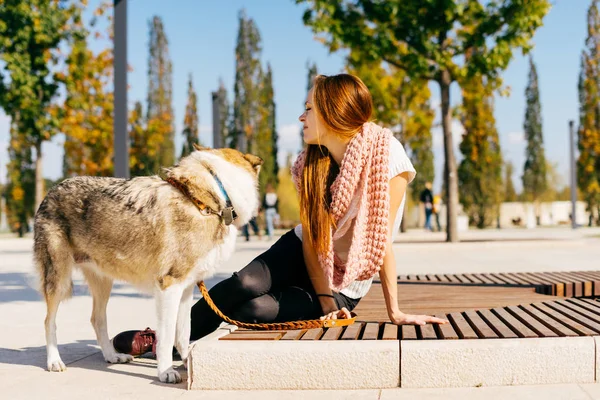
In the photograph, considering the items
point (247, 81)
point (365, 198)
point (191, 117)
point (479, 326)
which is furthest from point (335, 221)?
point (191, 117)

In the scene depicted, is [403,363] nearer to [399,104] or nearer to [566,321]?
[566,321]

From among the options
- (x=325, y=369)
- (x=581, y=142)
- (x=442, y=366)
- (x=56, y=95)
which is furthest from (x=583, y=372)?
(x=581, y=142)

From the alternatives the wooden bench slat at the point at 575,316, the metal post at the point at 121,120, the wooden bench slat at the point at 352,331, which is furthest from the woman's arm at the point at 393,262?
the metal post at the point at 121,120

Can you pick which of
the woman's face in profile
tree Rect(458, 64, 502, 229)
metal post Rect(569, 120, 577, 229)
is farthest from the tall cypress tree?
the woman's face in profile

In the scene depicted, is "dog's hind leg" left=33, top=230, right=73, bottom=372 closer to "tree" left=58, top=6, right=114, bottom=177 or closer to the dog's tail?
the dog's tail

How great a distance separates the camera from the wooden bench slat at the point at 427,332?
3795 mm

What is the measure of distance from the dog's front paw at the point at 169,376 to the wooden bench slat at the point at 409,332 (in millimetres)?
1387

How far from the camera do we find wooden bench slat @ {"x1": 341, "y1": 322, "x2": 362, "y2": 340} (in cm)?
384

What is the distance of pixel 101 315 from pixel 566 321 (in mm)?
3185

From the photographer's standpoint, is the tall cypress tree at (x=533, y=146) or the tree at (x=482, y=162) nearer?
the tree at (x=482, y=162)

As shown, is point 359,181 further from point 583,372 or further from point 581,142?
Result: point 581,142

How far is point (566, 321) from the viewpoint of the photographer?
4215 mm

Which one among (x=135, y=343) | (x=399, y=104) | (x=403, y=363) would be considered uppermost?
(x=399, y=104)

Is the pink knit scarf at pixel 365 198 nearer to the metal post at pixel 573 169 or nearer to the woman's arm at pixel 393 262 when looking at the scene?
the woman's arm at pixel 393 262
